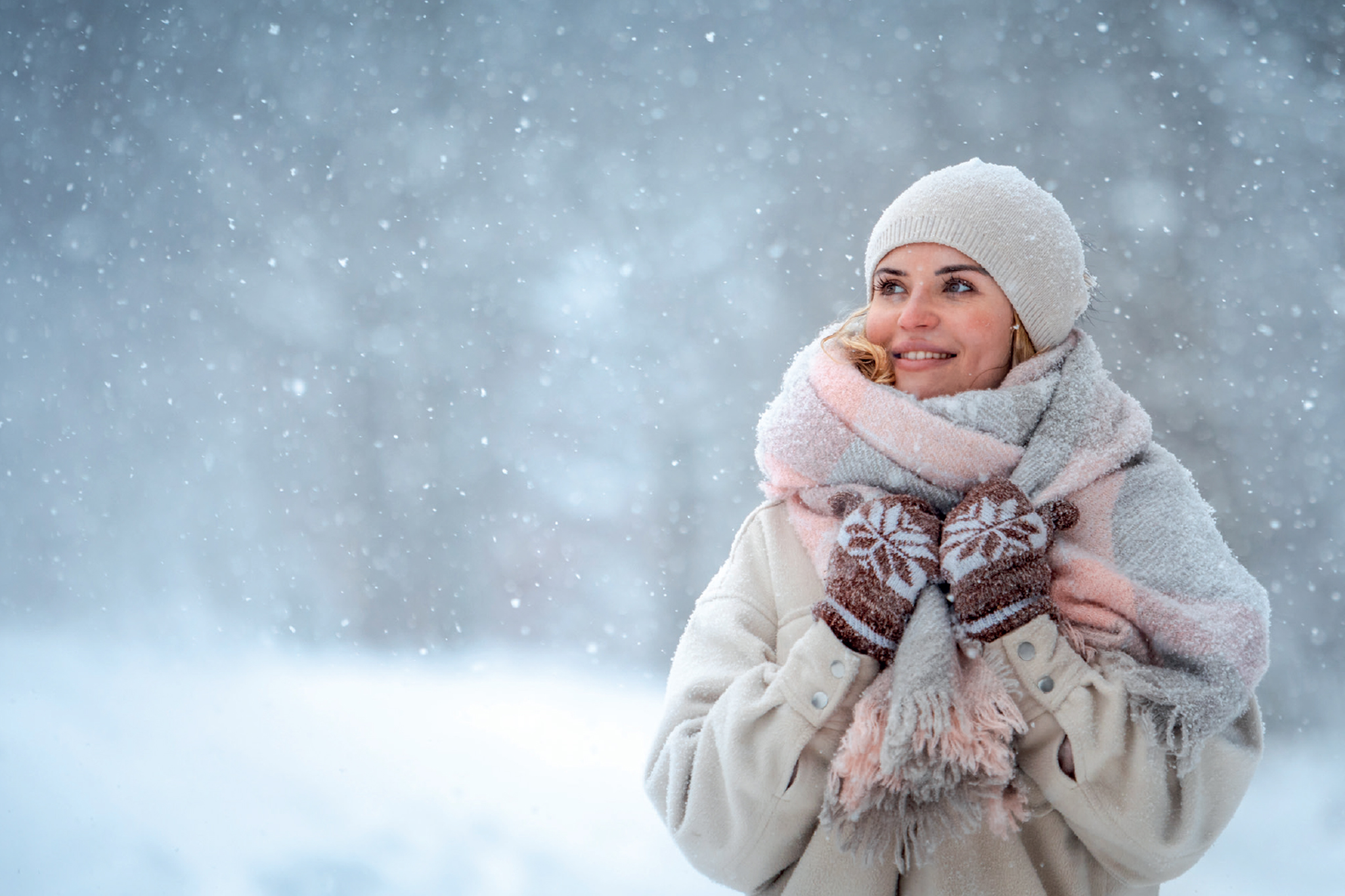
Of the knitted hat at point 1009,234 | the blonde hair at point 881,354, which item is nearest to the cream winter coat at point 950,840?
the blonde hair at point 881,354

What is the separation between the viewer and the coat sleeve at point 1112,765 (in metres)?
0.77

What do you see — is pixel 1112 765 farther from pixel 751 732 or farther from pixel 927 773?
pixel 751 732

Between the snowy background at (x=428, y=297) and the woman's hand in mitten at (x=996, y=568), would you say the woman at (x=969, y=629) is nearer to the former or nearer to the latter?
the woman's hand in mitten at (x=996, y=568)

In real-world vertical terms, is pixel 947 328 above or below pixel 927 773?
above

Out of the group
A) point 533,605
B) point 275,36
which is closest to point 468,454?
point 533,605

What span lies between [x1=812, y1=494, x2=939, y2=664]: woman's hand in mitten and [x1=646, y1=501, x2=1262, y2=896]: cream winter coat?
0.02 metres

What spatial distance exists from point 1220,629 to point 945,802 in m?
0.29

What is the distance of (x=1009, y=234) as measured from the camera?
1017mm

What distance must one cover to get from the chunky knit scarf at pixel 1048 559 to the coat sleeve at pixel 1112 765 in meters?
0.02

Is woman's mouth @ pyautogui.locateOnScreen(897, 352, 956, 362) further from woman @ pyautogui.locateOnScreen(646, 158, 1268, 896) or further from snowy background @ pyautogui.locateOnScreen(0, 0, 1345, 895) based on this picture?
snowy background @ pyautogui.locateOnScreen(0, 0, 1345, 895)

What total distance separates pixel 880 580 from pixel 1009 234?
1.56ft

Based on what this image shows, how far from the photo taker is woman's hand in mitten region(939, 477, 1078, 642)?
30.9 inches

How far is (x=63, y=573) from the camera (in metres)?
3.16

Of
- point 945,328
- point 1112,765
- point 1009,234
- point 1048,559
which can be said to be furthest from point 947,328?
point 1112,765
